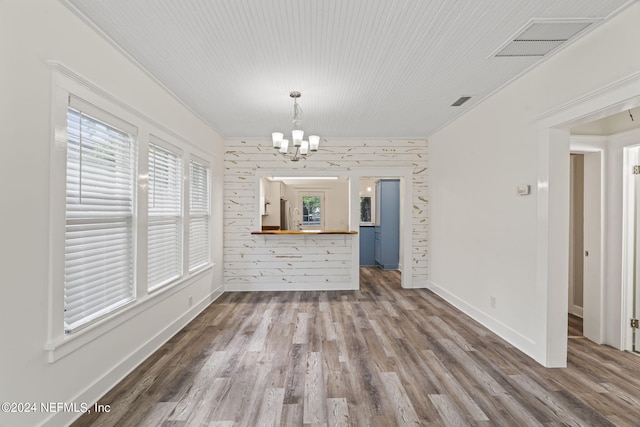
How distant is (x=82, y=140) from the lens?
7.13ft

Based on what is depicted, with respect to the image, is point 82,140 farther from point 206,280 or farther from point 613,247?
point 613,247

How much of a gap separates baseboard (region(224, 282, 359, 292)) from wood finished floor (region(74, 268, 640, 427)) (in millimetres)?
1550

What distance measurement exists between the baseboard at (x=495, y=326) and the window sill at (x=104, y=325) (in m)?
3.65

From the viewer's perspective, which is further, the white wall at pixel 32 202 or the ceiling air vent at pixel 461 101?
the ceiling air vent at pixel 461 101

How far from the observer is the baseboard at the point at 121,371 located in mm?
1989

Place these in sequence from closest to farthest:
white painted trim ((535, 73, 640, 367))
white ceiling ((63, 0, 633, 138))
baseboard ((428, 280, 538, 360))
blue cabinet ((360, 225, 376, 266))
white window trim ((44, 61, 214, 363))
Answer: white window trim ((44, 61, 214, 363)) < white ceiling ((63, 0, 633, 138)) < white painted trim ((535, 73, 640, 367)) < baseboard ((428, 280, 538, 360)) < blue cabinet ((360, 225, 376, 266))

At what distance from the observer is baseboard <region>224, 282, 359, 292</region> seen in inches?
220

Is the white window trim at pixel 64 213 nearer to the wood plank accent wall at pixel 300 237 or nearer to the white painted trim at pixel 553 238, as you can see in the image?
the wood plank accent wall at pixel 300 237

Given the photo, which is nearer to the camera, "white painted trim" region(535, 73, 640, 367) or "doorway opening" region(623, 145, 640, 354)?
"white painted trim" region(535, 73, 640, 367)

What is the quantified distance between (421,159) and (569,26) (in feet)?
11.2

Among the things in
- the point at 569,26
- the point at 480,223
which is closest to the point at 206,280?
the point at 480,223

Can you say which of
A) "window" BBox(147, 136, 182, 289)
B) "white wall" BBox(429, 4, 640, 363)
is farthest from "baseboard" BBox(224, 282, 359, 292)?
"window" BBox(147, 136, 182, 289)

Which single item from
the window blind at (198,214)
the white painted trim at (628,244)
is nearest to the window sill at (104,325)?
the window blind at (198,214)

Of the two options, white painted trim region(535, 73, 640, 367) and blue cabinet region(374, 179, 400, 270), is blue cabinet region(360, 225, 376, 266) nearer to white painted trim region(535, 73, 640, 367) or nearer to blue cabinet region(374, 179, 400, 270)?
blue cabinet region(374, 179, 400, 270)
